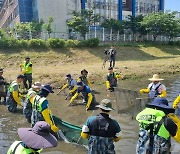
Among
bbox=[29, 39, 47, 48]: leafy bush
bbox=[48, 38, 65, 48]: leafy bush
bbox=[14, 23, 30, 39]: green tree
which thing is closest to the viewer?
bbox=[29, 39, 47, 48]: leafy bush

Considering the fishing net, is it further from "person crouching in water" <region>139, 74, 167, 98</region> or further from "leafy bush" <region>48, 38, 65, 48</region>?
"leafy bush" <region>48, 38, 65, 48</region>

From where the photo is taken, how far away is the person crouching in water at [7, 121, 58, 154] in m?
3.04

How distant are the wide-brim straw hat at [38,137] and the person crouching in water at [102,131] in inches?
62.4

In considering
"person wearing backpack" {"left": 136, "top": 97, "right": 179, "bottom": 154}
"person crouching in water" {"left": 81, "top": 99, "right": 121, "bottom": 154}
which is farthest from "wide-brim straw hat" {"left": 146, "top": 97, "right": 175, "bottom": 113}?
"person crouching in water" {"left": 81, "top": 99, "right": 121, "bottom": 154}

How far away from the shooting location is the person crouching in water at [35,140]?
9.96ft

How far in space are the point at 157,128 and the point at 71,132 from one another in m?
3.28

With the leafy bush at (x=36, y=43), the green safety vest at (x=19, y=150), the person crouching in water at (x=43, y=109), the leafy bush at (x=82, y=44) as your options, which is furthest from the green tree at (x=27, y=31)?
the green safety vest at (x=19, y=150)

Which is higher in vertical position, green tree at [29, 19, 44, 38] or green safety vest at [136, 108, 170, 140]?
green tree at [29, 19, 44, 38]

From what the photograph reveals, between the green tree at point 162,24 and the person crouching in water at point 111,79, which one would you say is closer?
the person crouching in water at point 111,79

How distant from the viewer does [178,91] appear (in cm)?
1509

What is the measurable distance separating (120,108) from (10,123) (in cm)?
402

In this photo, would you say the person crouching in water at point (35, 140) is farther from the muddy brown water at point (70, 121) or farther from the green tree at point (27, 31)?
the green tree at point (27, 31)

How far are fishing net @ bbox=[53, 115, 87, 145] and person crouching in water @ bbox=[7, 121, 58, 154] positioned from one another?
4.03 m

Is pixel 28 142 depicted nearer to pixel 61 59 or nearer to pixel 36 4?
pixel 61 59
